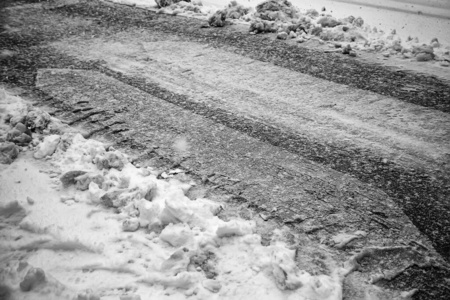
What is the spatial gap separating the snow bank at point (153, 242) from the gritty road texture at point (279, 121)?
0.23 metres

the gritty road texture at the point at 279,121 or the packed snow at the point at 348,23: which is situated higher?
the packed snow at the point at 348,23

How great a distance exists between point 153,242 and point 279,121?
1.56 m

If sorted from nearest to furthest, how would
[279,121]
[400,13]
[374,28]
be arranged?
[279,121]
[374,28]
[400,13]

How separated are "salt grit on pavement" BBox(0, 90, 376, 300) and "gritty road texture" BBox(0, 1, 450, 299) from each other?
26 centimetres

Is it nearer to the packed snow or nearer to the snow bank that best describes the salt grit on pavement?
the snow bank

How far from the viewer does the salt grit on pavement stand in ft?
5.02

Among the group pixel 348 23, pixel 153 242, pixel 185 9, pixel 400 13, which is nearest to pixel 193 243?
pixel 153 242

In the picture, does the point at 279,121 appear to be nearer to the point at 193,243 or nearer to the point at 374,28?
the point at 193,243

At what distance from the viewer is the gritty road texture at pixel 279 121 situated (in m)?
1.95

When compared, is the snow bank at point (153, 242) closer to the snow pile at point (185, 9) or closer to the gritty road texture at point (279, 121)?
the gritty road texture at point (279, 121)

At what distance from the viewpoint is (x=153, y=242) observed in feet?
5.78

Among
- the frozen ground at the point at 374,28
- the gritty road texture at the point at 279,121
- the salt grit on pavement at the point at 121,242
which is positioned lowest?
the salt grit on pavement at the point at 121,242

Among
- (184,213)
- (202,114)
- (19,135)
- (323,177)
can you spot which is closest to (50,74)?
(19,135)

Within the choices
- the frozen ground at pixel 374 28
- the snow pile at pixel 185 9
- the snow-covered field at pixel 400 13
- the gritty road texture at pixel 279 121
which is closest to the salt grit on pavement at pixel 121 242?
the gritty road texture at pixel 279 121
